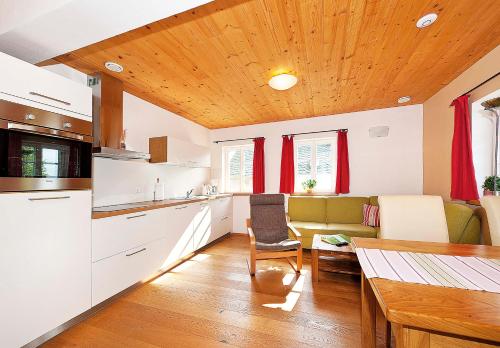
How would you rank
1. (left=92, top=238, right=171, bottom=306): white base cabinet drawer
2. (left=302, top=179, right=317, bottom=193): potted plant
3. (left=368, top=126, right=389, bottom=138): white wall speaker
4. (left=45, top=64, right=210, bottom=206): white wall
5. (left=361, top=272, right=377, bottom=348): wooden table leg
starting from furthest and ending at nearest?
(left=302, top=179, right=317, bottom=193): potted plant, (left=368, top=126, right=389, bottom=138): white wall speaker, (left=45, top=64, right=210, bottom=206): white wall, (left=92, top=238, right=171, bottom=306): white base cabinet drawer, (left=361, top=272, right=377, bottom=348): wooden table leg

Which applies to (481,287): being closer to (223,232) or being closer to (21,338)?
(21,338)

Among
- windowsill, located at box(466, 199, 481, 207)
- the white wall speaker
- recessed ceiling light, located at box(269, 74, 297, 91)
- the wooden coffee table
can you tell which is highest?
recessed ceiling light, located at box(269, 74, 297, 91)

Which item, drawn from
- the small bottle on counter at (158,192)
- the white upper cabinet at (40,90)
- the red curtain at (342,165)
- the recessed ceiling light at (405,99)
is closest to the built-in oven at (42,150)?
the white upper cabinet at (40,90)

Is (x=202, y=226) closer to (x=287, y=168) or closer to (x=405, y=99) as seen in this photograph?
(x=287, y=168)

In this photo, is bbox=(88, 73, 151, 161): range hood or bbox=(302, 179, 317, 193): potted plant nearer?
bbox=(88, 73, 151, 161): range hood

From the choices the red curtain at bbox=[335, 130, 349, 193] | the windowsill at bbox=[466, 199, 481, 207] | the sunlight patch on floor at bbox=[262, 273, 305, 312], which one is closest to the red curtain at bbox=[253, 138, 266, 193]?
the red curtain at bbox=[335, 130, 349, 193]

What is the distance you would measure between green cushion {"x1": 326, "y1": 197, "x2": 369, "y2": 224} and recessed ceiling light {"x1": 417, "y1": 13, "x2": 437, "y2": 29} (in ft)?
9.18

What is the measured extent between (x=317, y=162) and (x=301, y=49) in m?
2.71

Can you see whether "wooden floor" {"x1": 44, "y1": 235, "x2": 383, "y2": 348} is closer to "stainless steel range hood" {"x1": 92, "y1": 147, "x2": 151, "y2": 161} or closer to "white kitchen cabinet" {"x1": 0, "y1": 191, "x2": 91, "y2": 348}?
"white kitchen cabinet" {"x1": 0, "y1": 191, "x2": 91, "y2": 348}

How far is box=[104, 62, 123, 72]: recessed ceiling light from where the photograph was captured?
232 centimetres

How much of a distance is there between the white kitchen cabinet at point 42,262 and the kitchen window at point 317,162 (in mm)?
3701

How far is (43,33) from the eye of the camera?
1.57m

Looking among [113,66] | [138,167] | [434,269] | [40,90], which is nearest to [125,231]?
[138,167]

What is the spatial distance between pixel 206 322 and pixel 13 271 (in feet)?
4.64
